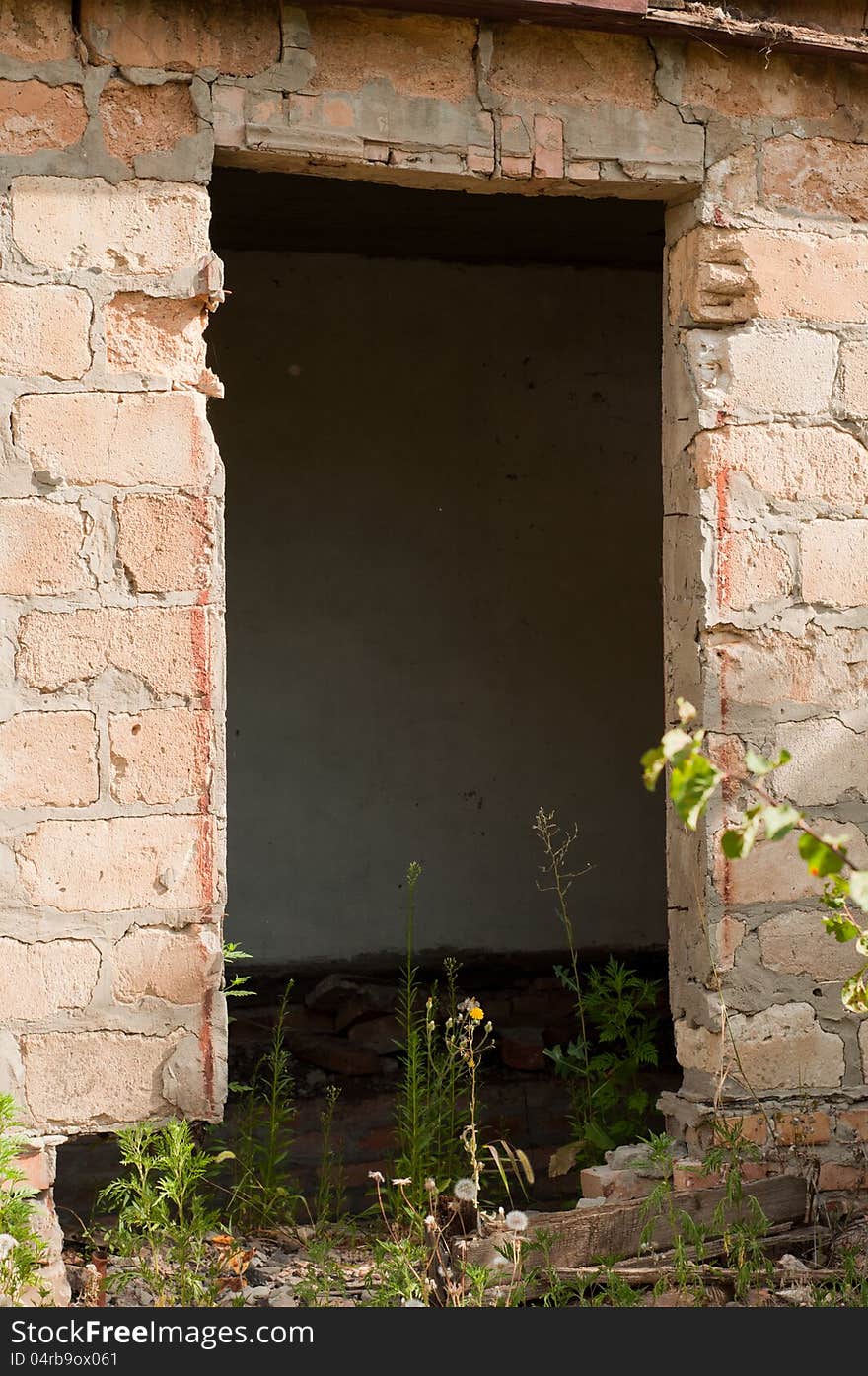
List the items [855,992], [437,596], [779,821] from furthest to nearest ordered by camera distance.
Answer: [437,596] < [855,992] < [779,821]

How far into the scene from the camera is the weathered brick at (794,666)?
3.69 metres

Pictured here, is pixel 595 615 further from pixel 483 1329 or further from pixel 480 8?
pixel 483 1329

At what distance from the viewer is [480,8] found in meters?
3.38

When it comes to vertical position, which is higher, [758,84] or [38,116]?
[758,84]

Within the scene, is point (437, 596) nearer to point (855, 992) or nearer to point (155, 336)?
point (155, 336)

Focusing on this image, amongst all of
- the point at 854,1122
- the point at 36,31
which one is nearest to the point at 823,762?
the point at 854,1122

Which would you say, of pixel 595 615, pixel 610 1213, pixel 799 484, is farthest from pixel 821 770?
pixel 595 615

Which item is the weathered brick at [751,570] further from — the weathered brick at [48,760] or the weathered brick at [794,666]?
the weathered brick at [48,760]

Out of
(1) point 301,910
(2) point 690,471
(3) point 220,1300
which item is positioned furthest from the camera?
(1) point 301,910

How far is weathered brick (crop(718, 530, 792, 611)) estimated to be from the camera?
3.69 m

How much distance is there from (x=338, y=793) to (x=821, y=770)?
11.2 feet

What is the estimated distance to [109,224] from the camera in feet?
10.8

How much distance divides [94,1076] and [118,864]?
52 centimetres

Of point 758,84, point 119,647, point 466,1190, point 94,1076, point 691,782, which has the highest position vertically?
point 758,84
